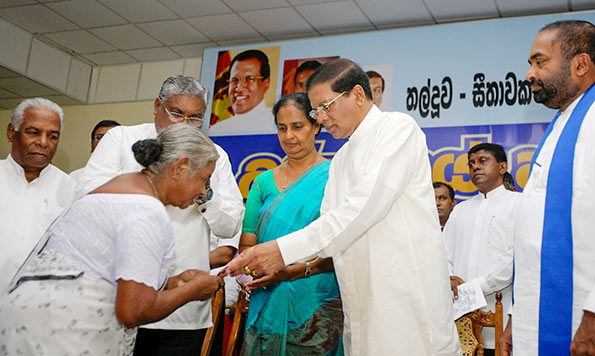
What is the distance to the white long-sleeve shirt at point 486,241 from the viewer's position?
3512 millimetres

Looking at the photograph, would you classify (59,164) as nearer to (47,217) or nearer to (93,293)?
(47,217)

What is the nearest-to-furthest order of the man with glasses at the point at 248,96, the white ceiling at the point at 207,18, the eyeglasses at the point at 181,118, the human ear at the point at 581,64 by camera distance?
the human ear at the point at 581,64 < the eyeglasses at the point at 181,118 < the white ceiling at the point at 207,18 < the man with glasses at the point at 248,96

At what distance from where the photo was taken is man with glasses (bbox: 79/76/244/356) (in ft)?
6.76

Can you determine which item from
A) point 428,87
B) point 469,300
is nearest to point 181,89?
point 469,300

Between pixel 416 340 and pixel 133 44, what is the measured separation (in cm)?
575

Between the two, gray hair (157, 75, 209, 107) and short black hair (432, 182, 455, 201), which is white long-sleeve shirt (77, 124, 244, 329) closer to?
gray hair (157, 75, 209, 107)

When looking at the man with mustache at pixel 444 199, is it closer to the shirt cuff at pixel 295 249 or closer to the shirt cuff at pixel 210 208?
the shirt cuff at pixel 210 208

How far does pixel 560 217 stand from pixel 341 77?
2.99ft

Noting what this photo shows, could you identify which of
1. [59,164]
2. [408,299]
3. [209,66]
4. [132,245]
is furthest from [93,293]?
[59,164]

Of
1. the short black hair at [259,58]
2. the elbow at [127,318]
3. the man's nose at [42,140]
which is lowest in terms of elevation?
the elbow at [127,318]

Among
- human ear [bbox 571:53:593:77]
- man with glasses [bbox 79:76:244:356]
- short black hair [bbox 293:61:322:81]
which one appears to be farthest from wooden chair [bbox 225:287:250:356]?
short black hair [bbox 293:61:322:81]

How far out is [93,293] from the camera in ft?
5.03

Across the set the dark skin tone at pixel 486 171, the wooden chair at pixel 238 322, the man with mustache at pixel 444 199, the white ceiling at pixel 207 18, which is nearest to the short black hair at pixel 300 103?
the wooden chair at pixel 238 322

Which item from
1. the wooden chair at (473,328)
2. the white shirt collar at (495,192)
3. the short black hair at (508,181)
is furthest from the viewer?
the short black hair at (508,181)
